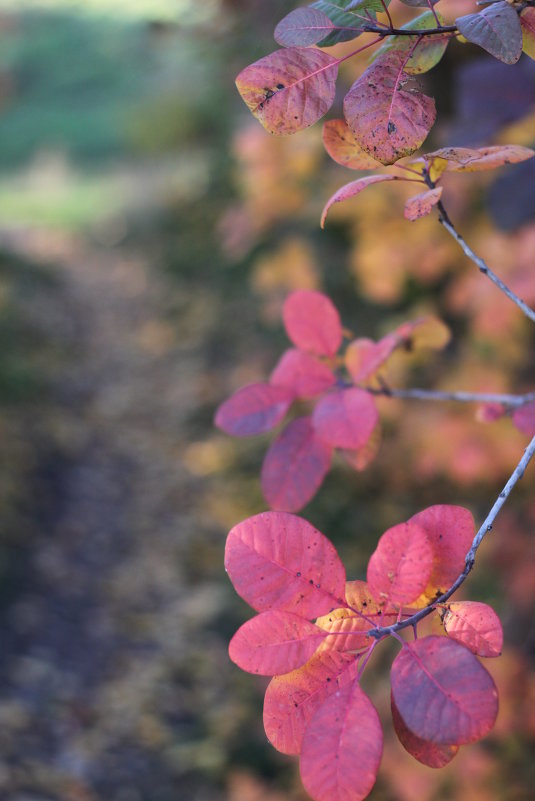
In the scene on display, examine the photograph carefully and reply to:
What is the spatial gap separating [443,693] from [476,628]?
0.05 metres

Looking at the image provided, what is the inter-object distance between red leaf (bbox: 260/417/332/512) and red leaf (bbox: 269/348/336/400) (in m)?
0.05

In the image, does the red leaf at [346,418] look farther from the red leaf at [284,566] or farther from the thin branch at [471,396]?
the red leaf at [284,566]

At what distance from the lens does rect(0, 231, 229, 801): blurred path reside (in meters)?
1.97

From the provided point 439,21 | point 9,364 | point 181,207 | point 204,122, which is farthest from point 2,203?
point 439,21

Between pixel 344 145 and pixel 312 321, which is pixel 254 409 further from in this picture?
pixel 344 145

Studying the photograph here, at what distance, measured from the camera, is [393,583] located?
0.47m

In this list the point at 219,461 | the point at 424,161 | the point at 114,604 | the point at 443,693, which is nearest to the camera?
the point at 443,693

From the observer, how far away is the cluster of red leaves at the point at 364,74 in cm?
46

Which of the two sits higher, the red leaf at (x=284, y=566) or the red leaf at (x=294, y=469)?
the red leaf at (x=284, y=566)

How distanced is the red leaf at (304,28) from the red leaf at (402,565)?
0.31m

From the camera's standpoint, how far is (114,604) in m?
2.69

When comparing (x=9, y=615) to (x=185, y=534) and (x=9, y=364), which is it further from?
(x=9, y=364)

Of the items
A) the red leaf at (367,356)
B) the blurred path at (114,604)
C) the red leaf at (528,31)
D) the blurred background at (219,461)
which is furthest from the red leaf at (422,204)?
the blurred path at (114,604)

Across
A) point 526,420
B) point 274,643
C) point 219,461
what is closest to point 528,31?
point 526,420
